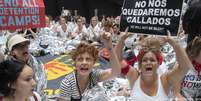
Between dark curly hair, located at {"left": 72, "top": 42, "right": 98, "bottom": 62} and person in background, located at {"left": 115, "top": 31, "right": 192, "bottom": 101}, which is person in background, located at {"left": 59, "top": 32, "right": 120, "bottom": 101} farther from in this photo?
person in background, located at {"left": 115, "top": 31, "right": 192, "bottom": 101}

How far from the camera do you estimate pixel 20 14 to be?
4.05m

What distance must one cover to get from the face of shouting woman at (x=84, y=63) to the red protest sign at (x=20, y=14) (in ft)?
2.50

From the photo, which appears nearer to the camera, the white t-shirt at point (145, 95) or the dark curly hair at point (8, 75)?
the dark curly hair at point (8, 75)

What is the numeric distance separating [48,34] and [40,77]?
338 inches

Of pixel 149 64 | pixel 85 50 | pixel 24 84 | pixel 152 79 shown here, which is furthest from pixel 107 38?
pixel 24 84

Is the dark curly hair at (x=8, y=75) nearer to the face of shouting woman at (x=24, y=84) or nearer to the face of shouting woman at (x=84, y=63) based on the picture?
the face of shouting woman at (x=24, y=84)

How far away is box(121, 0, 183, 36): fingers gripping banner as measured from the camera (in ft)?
12.1

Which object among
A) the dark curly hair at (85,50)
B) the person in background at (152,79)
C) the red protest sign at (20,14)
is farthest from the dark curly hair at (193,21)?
the red protest sign at (20,14)

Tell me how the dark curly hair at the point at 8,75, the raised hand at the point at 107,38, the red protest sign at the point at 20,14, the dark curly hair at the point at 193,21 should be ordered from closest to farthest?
the dark curly hair at the point at 8,75 → the raised hand at the point at 107,38 → the dark curly hair at the point at 193,21 → the red protest sign at the point at 20,14

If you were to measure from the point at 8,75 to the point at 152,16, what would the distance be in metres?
1.62

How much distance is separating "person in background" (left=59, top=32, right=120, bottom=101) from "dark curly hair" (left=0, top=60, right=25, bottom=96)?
2.93 feet

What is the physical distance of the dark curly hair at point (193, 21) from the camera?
381 cm

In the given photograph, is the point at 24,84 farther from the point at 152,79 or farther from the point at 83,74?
the point at 152,79

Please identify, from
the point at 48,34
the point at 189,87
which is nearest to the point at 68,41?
the point at 48,34
